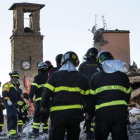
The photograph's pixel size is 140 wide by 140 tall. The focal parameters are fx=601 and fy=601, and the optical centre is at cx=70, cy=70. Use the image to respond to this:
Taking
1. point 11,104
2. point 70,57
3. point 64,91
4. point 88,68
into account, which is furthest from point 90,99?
point 11,104

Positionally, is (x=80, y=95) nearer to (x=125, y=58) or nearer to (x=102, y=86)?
(x=102, y=86)

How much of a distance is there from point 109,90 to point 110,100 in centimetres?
19

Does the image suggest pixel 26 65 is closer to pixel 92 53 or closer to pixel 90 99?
pixel 92 53

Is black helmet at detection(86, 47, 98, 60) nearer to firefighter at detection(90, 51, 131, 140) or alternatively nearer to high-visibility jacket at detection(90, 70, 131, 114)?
firefighter at detection(90, 51, 131, 140)

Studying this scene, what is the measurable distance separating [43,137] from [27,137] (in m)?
1.16

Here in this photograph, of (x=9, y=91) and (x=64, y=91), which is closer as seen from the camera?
(x=64, y=91)

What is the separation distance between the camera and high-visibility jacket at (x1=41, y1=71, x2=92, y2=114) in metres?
10.8

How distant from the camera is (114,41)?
5353cm

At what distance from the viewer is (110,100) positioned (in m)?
10.5

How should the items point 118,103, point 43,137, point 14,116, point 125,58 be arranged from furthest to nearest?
point 125,58
point 14,116
point 43,137
point 118,103

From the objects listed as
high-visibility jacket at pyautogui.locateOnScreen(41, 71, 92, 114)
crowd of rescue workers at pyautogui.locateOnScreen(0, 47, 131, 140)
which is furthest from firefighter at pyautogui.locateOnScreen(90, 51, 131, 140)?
high-visibility jacket at pyautogui.locateOnScreen(41, 71, 92, 114)

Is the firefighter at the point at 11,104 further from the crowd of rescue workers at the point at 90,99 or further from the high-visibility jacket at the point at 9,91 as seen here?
the crowd of rescue workers at the point at 90,99

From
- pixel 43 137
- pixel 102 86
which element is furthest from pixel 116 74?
pixel 43 137

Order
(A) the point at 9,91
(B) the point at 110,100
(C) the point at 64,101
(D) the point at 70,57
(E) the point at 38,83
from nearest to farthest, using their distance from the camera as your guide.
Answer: (B) the point at 110,100 → (C) the point at 64,101 → (D) the point at 70,57 → (E) the point at 38,83 → (A) the point at 9,91
